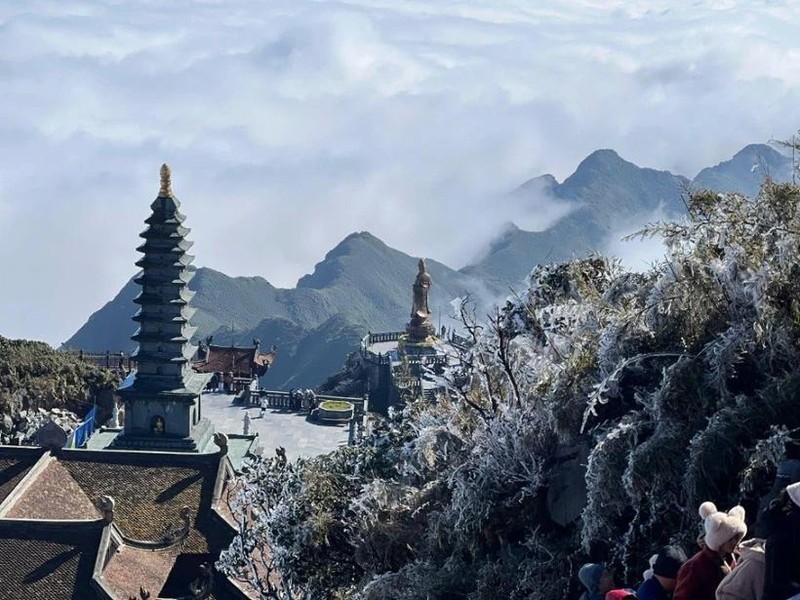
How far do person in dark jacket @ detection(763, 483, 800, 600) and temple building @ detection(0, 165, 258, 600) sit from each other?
57.2 feet

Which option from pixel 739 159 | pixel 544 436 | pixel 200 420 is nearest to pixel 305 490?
pixel 544 436

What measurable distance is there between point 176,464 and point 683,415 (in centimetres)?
1891

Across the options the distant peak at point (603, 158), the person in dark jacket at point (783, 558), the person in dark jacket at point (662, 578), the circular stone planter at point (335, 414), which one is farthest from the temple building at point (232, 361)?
the distant peak at point (603, 158)

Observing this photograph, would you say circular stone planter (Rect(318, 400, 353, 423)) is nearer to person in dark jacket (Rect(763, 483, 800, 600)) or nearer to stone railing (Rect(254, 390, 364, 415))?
stone railing (Rect(254, 390, 364, 415))

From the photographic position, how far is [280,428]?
45188 mm

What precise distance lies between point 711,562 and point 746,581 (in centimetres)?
45

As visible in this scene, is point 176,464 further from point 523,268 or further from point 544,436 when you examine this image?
point 523,268

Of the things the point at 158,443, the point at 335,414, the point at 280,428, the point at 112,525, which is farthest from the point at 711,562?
the point at 335,414

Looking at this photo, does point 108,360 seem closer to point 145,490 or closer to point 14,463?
point 14,463

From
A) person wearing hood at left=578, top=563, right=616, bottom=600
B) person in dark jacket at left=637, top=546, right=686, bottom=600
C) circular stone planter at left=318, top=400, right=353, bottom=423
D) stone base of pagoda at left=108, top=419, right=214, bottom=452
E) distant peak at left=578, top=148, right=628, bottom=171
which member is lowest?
circular stone planter at left=318, top=400, right=353, bottom=423

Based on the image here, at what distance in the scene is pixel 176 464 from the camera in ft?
91.0

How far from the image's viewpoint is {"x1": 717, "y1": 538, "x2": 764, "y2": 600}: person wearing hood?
6.80 m

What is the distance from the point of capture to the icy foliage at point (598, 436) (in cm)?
1037

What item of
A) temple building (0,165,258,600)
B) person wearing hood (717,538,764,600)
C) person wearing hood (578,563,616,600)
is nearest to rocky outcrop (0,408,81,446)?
temple building (0,165,258,600)
